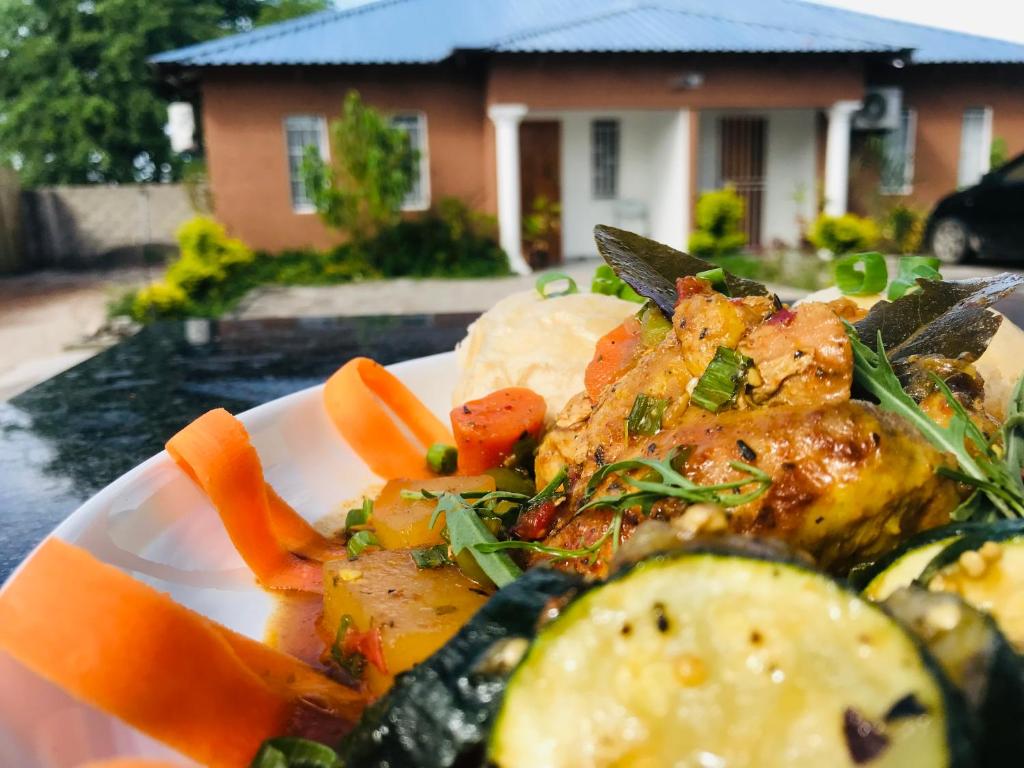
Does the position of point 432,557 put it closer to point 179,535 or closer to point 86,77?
point 179,535

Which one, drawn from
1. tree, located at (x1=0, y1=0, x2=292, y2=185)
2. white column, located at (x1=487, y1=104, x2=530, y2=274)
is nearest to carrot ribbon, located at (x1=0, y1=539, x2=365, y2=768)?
white column, located at (x1=487, y1=104, x2=530, y2=274)

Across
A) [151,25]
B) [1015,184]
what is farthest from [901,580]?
[151,25]

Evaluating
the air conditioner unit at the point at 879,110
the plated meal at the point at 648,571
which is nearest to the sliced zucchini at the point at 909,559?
the plated meal at the point at 648,571

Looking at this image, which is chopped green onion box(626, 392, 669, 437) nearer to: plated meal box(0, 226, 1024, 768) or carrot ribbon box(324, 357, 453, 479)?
plated meal box(0, 226, 1024, 768)

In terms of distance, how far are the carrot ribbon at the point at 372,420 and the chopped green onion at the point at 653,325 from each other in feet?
2.48

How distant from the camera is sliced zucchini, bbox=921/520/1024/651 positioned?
92 centimetres

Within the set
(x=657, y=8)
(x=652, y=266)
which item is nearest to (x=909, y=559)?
(x=652, y=266)

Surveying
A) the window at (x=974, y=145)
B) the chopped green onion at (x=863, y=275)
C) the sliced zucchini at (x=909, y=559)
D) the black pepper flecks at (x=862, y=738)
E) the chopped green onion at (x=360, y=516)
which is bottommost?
the chopped green onion at (x=360, y=516)

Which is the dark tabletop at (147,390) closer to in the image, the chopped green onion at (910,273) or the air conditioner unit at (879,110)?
the chopped green onion at (910,273)

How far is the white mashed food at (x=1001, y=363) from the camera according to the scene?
6.46ft

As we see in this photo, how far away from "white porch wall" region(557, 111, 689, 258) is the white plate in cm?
1647

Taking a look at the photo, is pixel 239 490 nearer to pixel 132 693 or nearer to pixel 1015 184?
pixel 132 693

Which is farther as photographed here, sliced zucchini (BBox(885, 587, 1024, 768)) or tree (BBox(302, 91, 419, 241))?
tree (BBox(302, 91, 419, 241))

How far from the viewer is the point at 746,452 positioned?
48.6 inches
